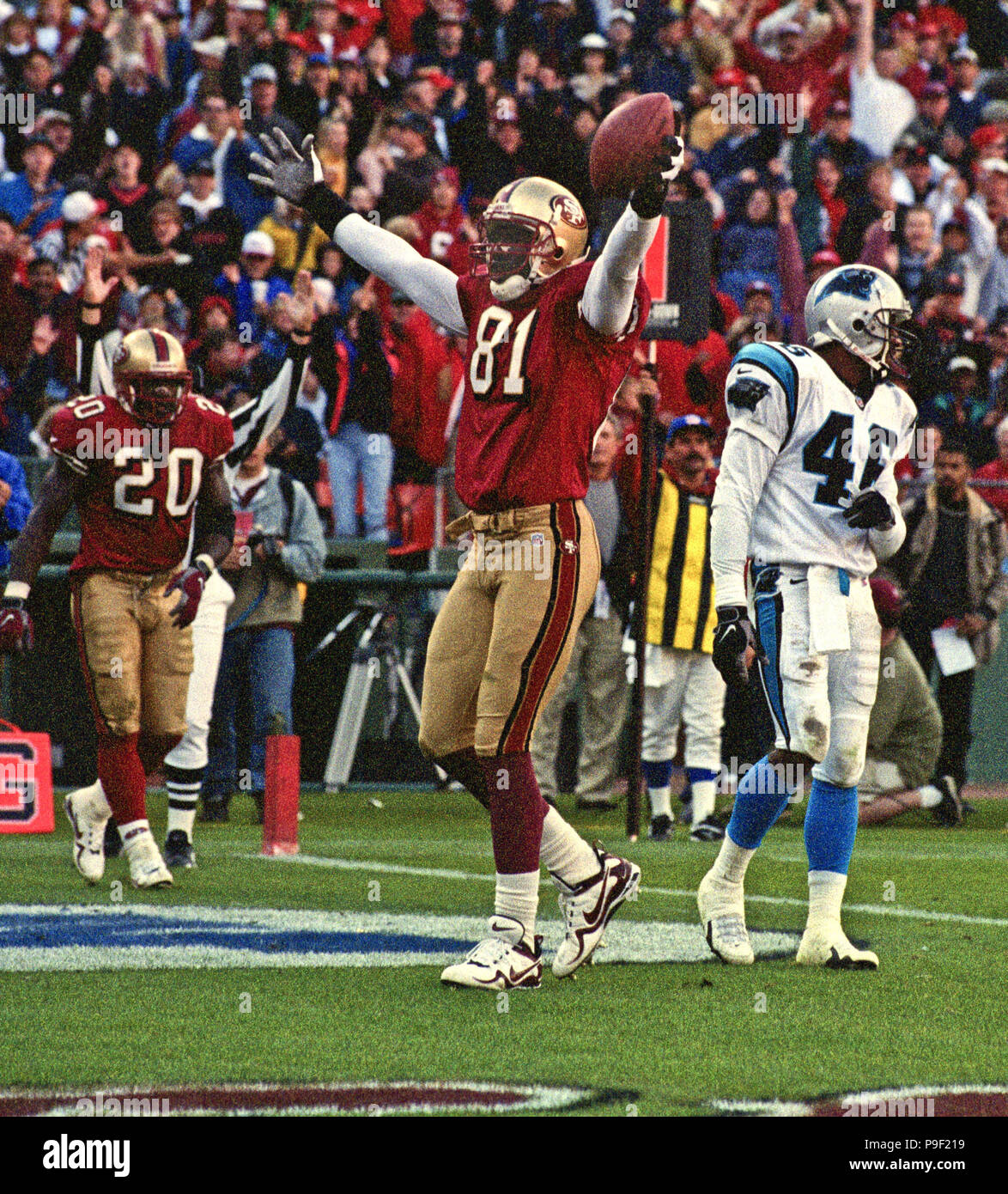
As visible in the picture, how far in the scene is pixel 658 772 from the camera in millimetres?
10281

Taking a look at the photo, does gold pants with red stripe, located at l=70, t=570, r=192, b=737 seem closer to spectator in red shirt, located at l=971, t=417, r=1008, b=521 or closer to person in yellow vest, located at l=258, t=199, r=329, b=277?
spectator in red shirt, located at l=971, t=417, r=1008, b=521

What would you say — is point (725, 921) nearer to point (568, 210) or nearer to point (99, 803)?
point (568, 210)

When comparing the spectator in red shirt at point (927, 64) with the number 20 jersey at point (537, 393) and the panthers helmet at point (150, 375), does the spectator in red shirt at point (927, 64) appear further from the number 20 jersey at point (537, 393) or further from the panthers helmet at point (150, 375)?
the number 20 jersey at point (537, 393)

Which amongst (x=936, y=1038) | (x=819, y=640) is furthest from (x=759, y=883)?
(x=936, y=1038)

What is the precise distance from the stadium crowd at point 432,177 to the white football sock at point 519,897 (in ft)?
17.7

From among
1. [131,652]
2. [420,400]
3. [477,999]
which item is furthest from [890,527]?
[420,400]

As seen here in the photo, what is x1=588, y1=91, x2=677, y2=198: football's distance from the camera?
4770mm

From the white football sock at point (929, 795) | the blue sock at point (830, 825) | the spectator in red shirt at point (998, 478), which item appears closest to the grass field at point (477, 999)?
the blue sock at point (830, 825)

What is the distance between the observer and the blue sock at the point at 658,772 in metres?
10.2

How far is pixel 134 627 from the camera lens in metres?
7.32

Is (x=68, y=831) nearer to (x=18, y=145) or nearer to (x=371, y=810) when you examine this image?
(x=371, y=810)

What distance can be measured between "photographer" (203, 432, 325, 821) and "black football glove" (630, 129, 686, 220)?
19.9ft

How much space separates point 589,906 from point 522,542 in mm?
997
